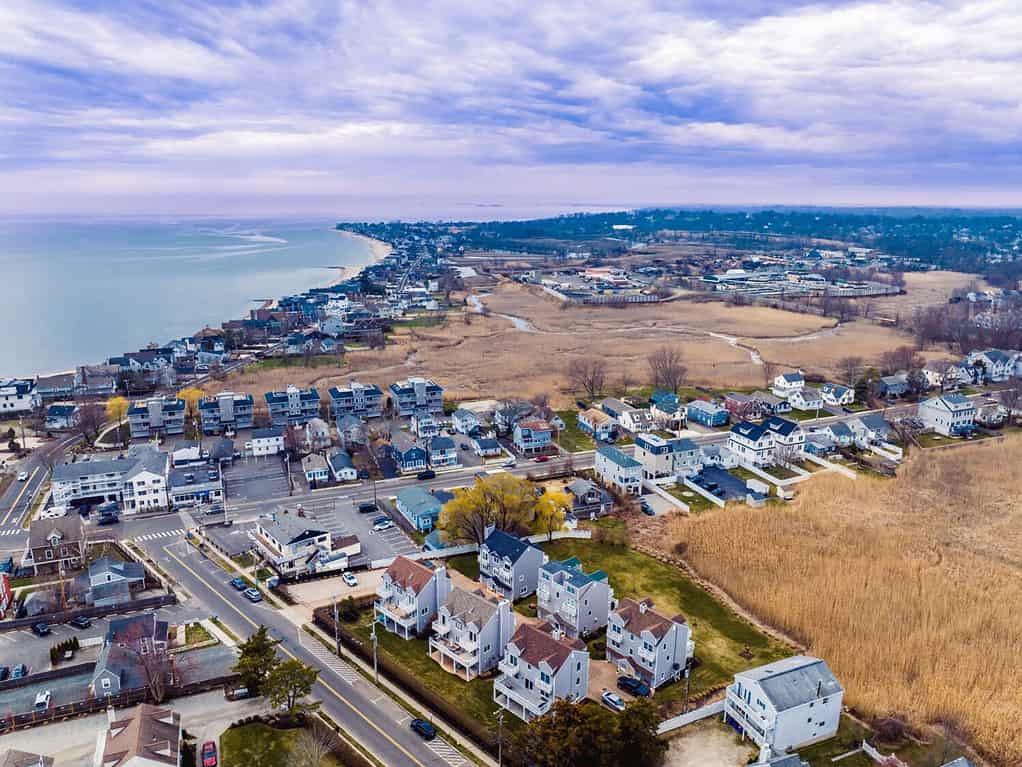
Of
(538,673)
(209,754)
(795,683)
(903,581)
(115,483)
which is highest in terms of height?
(795,683)

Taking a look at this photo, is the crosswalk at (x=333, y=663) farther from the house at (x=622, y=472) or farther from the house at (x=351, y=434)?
the house at (x=351, y=434)

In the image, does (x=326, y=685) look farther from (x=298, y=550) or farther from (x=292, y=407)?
(x=292, y=407)

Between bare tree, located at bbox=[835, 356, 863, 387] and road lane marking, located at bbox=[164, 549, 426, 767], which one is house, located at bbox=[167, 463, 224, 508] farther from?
bare tree, located at bbox=[835, 356, 863, 387]

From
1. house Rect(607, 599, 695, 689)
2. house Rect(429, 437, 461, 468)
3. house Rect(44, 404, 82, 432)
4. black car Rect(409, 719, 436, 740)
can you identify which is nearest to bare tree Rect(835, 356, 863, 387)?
house Rect(429, 437, 461, 468)

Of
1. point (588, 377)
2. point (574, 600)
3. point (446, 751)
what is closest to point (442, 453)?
point (574, 600)

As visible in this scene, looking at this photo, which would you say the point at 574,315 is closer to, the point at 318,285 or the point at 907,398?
the point at 907,398

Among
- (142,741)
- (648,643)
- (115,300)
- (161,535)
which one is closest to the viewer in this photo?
(142,741)

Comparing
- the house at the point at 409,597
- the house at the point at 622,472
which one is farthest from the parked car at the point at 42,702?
the house at the point at 622,472
